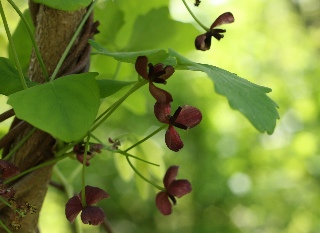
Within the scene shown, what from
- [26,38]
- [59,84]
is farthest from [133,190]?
[59,84]

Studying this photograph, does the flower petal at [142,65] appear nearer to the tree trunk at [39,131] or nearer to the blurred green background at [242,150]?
the tree trunk at [39,131]

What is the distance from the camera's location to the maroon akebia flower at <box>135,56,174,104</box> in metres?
0.35

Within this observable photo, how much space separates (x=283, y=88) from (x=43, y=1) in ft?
6.14

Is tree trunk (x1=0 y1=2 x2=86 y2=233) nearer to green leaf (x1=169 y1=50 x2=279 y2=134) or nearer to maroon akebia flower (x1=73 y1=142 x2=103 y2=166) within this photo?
maroon akebia flower (x1=73 y1=142 x2=103 y2=166)

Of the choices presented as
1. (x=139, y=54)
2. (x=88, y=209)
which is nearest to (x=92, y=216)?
(x=88, y=209)

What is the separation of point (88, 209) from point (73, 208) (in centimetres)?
1

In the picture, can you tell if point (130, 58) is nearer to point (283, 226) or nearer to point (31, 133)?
point (31, 133)

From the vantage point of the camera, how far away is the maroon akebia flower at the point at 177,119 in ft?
1.26

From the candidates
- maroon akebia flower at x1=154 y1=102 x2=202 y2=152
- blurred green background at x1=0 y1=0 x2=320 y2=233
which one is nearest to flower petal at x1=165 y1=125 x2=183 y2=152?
maroon akebia flower at x1=154 y1=102 x2=202 y2=152

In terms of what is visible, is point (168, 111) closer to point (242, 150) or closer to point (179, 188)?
point (179, 188)

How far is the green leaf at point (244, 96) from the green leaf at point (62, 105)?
0.06m

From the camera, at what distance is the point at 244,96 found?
319 millimetres

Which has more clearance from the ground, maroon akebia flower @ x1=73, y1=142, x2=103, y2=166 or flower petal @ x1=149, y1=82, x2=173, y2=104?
flower petal @ x1=149, y1=82, x2=173, y2=104

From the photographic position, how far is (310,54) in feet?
8.30
